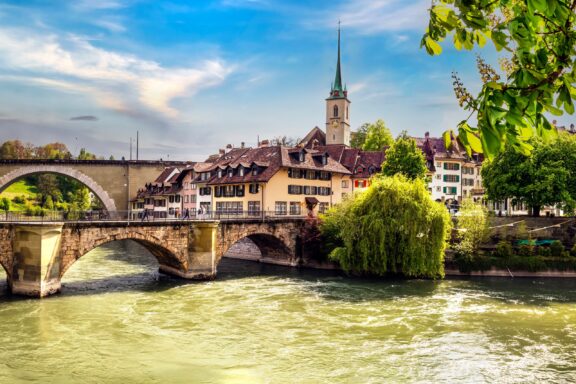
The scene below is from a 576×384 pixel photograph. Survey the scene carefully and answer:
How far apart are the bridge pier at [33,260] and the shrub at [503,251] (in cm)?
2959

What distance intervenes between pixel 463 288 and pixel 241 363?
59.6 feet

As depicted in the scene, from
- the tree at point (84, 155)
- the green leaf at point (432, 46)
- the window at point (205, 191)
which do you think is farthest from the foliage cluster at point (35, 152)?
the green leaf at point (432, 46)

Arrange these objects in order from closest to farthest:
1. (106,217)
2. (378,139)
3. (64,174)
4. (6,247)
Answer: (6,247) < (106,217) < (64,174) < (378,139)

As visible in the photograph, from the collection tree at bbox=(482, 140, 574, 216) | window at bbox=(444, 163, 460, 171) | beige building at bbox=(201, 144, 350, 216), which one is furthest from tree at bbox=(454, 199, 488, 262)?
window at bbox=(444, 163, 460, 171)

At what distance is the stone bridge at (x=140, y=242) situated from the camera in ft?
83.4

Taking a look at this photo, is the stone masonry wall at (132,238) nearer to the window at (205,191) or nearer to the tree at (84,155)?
the window at (205,191)

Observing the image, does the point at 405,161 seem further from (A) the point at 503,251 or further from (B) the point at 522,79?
(B) the point at 522,79

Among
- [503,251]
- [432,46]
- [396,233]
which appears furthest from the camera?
[503,251]

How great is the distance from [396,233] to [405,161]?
17410 mm

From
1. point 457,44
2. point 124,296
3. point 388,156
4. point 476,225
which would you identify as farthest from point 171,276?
point 457,44

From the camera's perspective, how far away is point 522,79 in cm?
302

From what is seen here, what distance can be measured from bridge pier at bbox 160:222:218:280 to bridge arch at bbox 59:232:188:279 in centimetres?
47

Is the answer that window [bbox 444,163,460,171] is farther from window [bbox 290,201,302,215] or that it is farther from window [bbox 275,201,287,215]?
window [bbox 275,201,287,215]

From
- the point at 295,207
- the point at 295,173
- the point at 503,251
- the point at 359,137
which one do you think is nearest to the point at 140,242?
the point at 295,207
